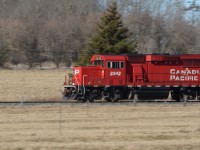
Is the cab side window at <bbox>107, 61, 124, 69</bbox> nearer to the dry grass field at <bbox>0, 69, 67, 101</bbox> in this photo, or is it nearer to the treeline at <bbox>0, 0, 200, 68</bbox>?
the dry grass field at <bbox>0, 69, 67, 101</bbox>

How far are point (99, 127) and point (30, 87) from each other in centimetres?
3012

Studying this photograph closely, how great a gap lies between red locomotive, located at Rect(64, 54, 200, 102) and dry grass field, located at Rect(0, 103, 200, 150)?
335cm

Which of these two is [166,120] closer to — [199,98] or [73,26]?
[199,98]

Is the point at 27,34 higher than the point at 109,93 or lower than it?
higher

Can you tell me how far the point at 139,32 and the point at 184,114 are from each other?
262 feet

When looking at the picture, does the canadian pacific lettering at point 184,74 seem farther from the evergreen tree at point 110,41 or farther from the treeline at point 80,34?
the treeline at point 80,34

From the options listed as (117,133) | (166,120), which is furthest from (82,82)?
(117,133)

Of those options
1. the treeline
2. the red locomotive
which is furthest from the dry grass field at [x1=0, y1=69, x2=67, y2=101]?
the treeline

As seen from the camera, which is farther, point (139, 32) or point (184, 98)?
point (139, 32)

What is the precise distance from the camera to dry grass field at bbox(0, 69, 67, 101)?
132 feet

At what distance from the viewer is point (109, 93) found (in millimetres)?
33688

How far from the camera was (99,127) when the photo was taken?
19984 millimetres

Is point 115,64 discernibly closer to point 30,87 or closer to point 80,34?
point 30,87

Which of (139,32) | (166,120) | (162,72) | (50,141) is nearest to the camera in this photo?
(50,141)
